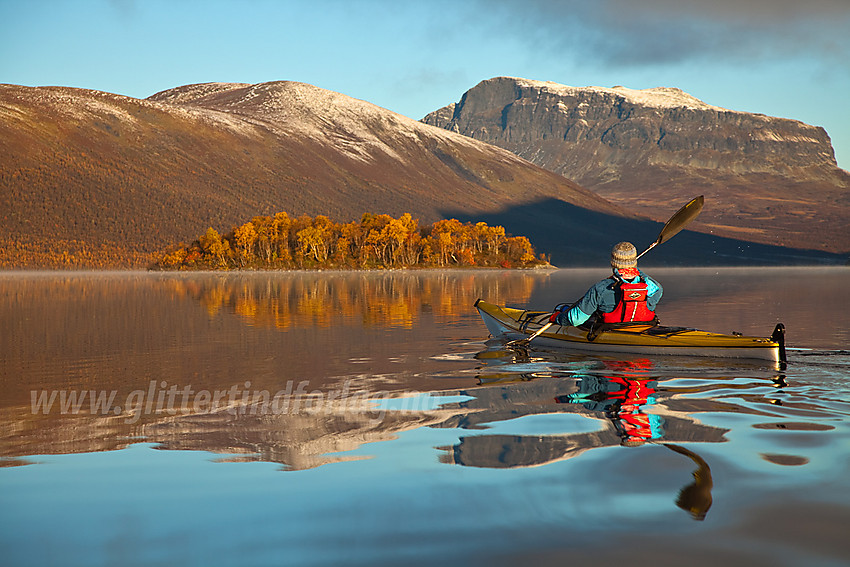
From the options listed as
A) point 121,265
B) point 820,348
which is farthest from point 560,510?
point 121,265

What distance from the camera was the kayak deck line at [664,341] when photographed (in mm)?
16469

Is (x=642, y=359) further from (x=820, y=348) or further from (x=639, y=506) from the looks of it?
(x=639, y=506)

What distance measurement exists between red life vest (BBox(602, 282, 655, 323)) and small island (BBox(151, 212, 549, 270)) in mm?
149440

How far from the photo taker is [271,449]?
391 inches

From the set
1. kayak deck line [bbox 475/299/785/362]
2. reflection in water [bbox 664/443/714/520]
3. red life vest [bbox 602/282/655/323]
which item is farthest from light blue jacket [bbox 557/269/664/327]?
reflection in water [bbox 664/443/714/520]

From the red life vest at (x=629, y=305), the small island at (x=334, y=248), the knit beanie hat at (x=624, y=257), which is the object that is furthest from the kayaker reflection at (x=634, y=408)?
the small island at (x=334, y=248)

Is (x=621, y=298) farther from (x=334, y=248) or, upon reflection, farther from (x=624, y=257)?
(x=334, y=248)

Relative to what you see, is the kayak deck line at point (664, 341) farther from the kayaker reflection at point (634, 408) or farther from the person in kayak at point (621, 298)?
the kayaker reflection at point (634, 408)

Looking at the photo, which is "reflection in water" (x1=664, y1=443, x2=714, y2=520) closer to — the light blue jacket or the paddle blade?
the light blue jacket

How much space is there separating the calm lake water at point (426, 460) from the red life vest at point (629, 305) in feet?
4.32

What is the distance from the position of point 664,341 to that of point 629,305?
136cm

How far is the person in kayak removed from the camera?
1786 centimetres

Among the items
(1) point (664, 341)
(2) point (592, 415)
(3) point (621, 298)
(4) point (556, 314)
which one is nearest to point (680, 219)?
(3) point (621, 298)

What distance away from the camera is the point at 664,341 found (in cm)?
1745
